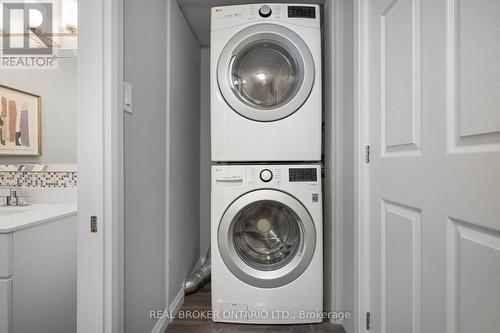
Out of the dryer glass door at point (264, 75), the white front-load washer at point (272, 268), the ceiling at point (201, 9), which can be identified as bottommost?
the white front-load washer at point (272, 268)

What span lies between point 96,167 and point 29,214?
0.83 metres

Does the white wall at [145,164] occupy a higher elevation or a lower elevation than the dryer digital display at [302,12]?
lower

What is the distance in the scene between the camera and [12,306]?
1.15 meters

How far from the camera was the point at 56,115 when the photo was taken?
5.96 ft

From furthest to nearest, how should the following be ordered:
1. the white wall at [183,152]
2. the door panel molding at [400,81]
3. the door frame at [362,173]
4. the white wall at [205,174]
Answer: the white wall at [205,174]
the white wall at [183,152]
the door frame at [362,173]
the door panel molding at [400,81]

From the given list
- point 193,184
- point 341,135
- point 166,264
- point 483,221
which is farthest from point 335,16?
point 166,264

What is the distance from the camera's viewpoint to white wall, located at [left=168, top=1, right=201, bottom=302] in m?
1.71

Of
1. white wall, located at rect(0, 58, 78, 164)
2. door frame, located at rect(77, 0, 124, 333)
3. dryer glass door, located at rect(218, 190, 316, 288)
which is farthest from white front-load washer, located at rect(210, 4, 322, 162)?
white wall, located at rect(0, 58, 78, 164)

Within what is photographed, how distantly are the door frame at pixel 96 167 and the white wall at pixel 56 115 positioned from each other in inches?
40.5

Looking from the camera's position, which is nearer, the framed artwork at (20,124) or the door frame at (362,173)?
the door frame at (362,173)

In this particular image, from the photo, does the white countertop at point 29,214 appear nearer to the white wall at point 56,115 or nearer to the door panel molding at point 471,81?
the white wall at point 56,115

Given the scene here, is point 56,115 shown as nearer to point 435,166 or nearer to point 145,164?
point 145,164

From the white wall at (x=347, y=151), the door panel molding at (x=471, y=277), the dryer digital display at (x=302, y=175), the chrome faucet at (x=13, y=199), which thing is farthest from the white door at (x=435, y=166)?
the chrome faucet at (x=13, y=199)

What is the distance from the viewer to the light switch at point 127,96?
1.10 m
